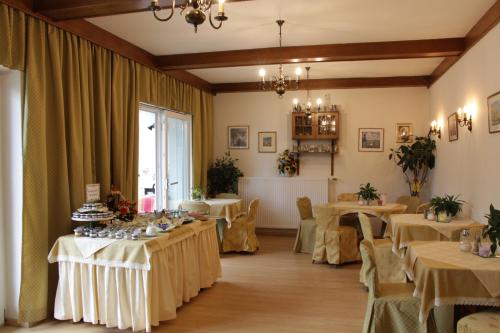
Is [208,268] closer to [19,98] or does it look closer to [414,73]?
[19,98]

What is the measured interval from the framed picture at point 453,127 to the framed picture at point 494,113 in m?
1.35

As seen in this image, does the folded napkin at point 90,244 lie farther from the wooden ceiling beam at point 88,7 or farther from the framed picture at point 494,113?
the framed picture at point 494,113

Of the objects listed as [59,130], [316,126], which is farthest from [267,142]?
[59,130]

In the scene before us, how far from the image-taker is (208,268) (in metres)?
4.80

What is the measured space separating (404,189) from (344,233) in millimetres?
2504

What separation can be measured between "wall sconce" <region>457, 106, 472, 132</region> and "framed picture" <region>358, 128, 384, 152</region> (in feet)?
7.39

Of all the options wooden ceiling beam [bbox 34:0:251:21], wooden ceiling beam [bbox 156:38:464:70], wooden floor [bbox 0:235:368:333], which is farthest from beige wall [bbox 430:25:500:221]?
wooden ceiling beam [bbox 34:0:251:21]

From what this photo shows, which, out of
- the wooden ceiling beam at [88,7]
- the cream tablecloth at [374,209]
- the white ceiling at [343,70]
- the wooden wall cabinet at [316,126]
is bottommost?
the cream tablecloth at [374,209]

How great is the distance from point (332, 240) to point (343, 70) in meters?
3.03

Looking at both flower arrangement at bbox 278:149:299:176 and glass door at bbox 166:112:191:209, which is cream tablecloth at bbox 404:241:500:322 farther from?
flower arrangement at bbox 278:149:299:176

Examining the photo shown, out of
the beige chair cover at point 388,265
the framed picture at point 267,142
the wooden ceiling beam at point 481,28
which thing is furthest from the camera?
the framed picture at point 267,142

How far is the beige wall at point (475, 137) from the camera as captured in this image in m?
4.31

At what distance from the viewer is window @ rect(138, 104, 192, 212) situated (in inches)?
246

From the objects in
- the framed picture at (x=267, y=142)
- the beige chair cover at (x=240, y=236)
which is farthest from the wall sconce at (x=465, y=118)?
the framed picture at (x=267, y=142)
